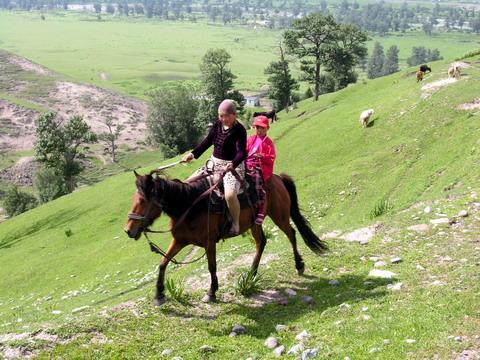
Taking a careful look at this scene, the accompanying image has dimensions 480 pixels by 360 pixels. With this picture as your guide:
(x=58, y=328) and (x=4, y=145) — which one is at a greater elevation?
(x=58, y=328)

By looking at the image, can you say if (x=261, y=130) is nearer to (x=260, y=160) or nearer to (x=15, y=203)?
(x=260, y=160)

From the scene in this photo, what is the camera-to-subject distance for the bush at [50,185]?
217 ft

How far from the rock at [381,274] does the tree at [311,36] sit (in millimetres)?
60224

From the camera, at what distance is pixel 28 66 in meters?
161

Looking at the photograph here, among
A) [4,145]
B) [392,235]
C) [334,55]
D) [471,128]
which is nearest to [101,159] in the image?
[4,145]

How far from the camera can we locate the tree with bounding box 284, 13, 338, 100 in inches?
2689

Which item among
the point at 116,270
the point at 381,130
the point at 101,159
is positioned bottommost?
the point at 101,159

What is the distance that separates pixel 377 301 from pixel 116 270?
17279 millimetres

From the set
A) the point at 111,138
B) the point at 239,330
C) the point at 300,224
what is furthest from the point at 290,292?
the point at 111,138

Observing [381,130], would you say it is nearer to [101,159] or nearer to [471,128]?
[471,128]

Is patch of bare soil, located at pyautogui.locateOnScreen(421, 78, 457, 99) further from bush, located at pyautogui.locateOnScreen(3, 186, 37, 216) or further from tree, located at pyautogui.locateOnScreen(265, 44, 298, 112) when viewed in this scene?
bush, located at pyautogui.locateOnScreen(3, 186, 37, 216)

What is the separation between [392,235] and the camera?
1395 cm

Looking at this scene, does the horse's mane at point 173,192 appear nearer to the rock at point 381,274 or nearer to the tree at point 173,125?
the rock at point 381,274

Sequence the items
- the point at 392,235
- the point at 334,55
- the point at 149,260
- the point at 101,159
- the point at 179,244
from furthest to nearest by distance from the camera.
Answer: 1. the point at 101,159
2. the point at 334,55
3. the point at 149,260
4. the point at 392,235
5. the point at 179,244
